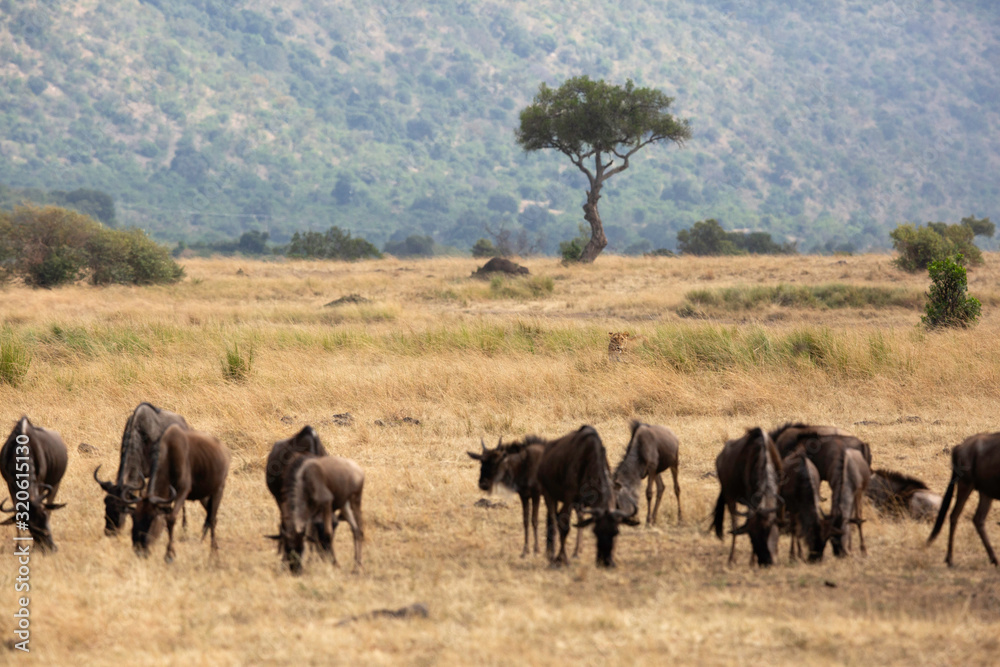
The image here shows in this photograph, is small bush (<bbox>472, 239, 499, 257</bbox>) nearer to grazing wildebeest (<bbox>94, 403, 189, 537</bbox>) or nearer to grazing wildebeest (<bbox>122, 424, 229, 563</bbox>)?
grazing wildebeest (<bbox>94, 403, 189, 537</bbox>)

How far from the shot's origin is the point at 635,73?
172250 mm

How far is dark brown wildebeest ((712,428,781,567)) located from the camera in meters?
6.18

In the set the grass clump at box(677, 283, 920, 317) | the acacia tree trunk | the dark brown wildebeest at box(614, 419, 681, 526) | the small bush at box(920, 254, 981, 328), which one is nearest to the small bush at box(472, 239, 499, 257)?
the acacia tree trunk

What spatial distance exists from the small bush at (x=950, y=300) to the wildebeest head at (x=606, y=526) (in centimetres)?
1266

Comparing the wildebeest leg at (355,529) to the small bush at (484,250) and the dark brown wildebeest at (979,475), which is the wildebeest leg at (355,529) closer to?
the dark brown wildebeest at (979,475)

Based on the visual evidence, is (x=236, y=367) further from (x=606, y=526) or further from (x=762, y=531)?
(x=762, y=531)

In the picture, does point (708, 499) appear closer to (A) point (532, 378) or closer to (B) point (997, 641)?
(B) point (997, 641)

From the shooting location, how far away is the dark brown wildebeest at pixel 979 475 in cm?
626

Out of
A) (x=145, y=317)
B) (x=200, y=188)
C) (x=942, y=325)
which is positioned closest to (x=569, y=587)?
(x=942, y=325)

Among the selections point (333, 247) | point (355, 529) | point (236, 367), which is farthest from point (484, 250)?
point (355, 529)

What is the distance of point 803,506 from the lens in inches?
252

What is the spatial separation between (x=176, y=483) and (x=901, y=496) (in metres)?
5.98

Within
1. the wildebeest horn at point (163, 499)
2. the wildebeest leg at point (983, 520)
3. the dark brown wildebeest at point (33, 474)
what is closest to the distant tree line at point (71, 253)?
the dark brown wildebeest at point (33, 474)

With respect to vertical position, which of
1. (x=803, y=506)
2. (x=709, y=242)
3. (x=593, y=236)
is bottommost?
(x=803, y=506)
